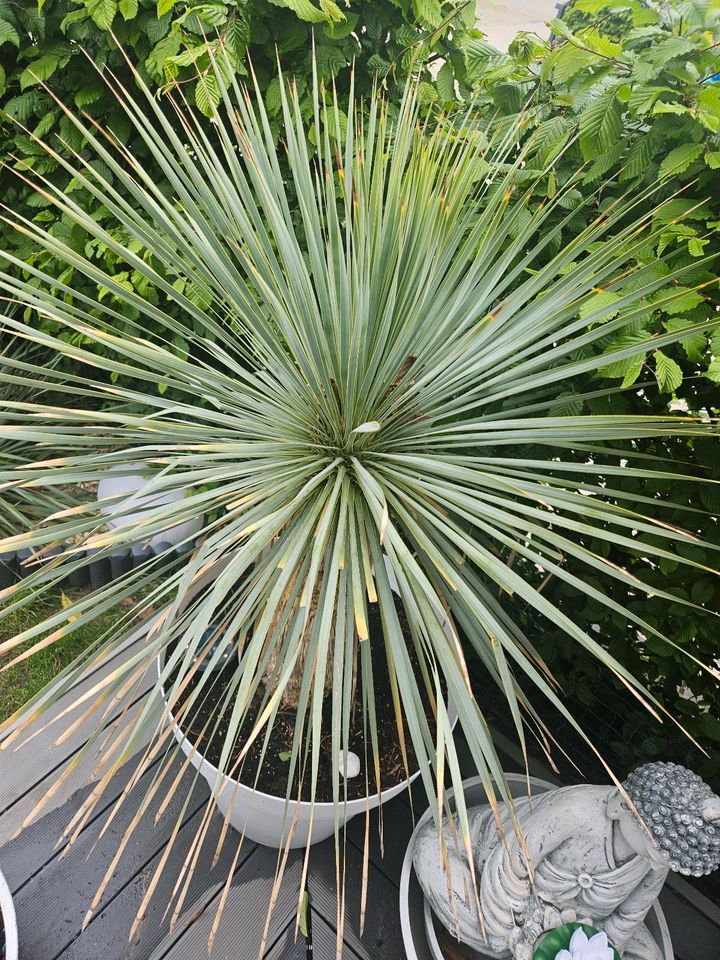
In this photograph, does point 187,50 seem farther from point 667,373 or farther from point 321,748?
point 321,748

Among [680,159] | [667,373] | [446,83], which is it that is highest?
[446,83]

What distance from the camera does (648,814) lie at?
0.80 metres

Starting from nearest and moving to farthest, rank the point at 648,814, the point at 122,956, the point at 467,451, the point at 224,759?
the point at 224,759
the point at 648,814
the point at 122,956
the point at 467,451

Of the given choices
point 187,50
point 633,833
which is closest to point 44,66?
point 187,50

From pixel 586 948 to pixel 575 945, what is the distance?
16mm

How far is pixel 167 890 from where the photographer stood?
1.15m

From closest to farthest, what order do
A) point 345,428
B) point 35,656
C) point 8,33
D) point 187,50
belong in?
point 345,428 < point 187,50 < point 8,33 < point 35,656

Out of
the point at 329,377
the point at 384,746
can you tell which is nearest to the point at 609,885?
the point at 384,746

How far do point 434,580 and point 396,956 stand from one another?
0.81 m

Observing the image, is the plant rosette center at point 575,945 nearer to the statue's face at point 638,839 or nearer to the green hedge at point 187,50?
the statue's face at point 638,839

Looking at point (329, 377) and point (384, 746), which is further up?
point (329, 377)

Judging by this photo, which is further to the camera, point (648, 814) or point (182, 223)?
point (182, 223)

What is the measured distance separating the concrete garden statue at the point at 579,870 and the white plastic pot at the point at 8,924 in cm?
63

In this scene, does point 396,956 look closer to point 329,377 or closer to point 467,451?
point 467,451
